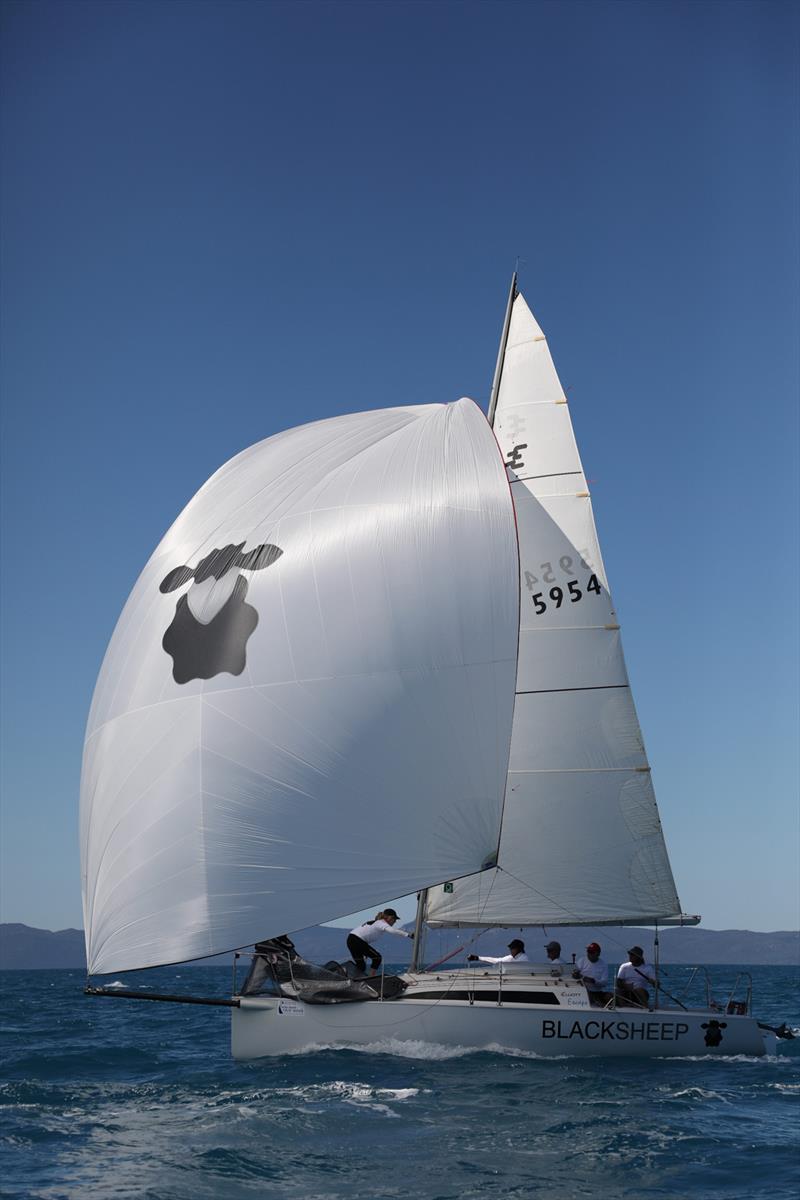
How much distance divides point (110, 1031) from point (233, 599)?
13.4 m

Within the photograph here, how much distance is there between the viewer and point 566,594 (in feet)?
59.7

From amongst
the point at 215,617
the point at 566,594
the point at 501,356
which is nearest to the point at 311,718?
the point at 215,617

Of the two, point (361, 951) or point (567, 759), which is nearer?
point (361, 951)

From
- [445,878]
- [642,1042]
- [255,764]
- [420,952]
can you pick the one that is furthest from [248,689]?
[642,1042]

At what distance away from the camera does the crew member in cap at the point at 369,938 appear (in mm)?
16188

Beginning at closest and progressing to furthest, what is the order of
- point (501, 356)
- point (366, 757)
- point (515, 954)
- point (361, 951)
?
point (366, 757)
point (361, 951)
point (515, 954)
point (501, 356)

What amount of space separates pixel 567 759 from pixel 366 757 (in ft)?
15.4

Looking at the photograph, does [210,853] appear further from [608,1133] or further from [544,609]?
[544,609]

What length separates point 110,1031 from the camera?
943 inches

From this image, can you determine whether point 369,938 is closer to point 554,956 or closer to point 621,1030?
point 554,956

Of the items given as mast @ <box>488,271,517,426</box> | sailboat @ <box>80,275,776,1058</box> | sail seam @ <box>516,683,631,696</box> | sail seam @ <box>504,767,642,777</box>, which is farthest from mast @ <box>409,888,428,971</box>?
mast @ <box>488,271,517,426</box>

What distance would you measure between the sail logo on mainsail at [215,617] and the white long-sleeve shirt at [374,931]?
454 cm

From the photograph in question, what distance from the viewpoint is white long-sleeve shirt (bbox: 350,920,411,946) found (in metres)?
16.2

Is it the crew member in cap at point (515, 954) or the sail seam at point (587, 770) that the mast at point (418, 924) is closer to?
the crew member in cap at point (515, 954)
